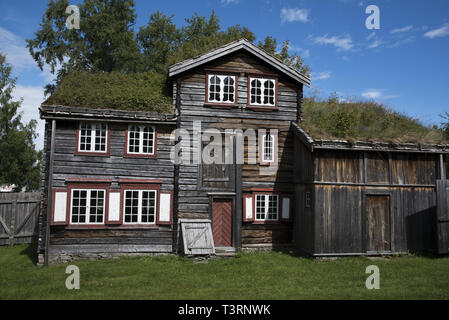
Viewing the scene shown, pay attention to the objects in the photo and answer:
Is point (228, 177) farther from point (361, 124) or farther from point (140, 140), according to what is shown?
point (361, 124)

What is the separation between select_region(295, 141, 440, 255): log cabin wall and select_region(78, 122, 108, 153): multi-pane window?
902 centimetres

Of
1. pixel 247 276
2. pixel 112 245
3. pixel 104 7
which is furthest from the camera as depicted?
pixel 104 7

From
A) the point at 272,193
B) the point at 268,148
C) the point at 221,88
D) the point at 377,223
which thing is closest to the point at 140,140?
the point at 221,88

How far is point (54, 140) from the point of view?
46.7 ft

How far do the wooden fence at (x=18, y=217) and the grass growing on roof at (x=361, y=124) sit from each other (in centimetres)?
1466

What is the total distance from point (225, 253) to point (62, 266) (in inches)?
259

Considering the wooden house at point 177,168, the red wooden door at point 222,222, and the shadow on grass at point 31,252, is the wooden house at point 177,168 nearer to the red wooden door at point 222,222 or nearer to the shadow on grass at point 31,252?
the red wooden door at point 222,222

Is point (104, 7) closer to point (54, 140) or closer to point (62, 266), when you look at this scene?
point (54, 140)

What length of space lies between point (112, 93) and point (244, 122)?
626 centimetres

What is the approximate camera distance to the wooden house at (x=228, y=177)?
1427cm

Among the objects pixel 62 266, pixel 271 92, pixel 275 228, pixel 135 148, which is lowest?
pixel 62 266

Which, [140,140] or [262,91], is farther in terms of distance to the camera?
[262,91]

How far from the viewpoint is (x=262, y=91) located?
16.4m
